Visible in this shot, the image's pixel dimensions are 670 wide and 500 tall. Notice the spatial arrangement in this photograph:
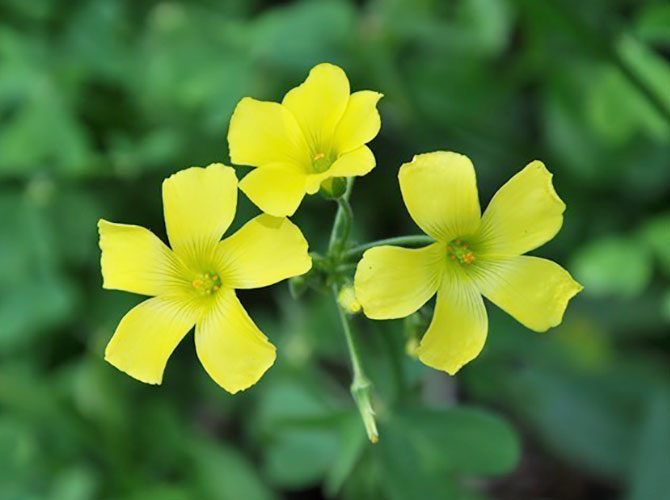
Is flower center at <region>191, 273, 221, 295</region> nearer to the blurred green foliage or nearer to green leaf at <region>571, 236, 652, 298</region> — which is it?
the blurred green foliage

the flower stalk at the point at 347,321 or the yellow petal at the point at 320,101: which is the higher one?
the yellow petal at the point at 320,101

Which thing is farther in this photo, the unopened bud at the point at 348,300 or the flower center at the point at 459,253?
the flower center at the point at 459,253

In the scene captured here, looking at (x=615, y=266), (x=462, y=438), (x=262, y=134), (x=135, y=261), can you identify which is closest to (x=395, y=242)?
(x=262, y=134)

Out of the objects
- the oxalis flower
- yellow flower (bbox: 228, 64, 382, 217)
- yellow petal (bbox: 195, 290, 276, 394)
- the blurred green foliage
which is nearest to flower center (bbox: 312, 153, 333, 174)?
yellow flower (bbox: 228, 64, 382, 217)

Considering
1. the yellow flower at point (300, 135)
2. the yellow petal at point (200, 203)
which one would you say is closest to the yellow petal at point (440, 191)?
the yellow flower at point (300, 135)

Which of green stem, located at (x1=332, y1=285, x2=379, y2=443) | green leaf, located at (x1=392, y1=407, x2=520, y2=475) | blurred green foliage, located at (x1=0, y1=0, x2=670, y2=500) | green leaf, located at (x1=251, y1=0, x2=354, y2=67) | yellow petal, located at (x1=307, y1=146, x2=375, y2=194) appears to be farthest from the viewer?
green leaf, located at (x1=251, y1=0, x2=354, y2=67)

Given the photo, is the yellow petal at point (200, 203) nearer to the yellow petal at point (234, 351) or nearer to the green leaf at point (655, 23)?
the yellow petal at point (234, 351)

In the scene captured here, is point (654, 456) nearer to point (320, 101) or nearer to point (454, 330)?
point (454, 330)
